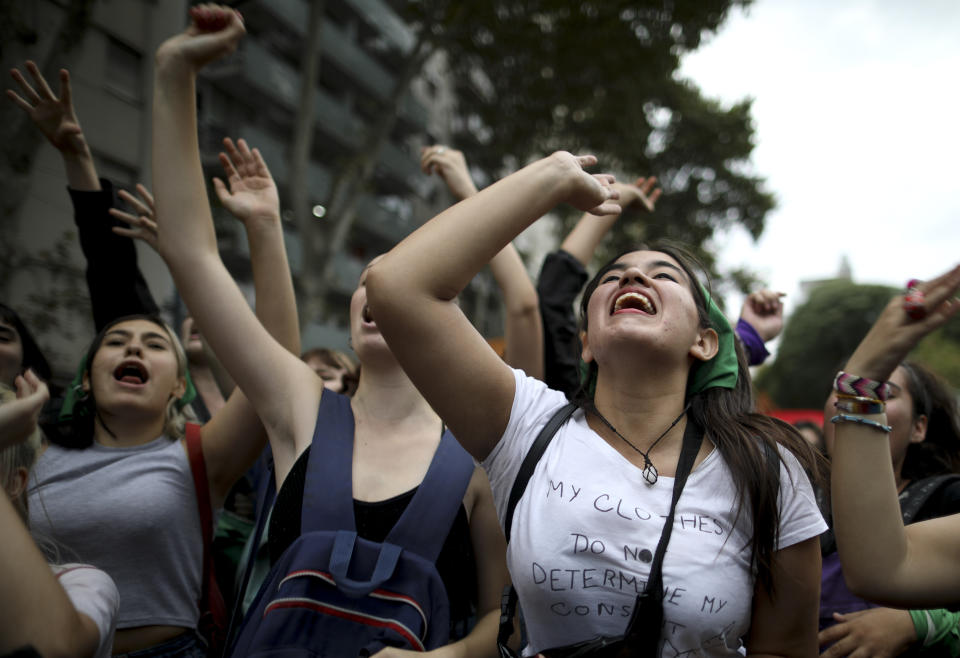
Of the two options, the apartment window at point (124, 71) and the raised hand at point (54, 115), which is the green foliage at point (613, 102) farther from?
the raised hand at point (54, 115)

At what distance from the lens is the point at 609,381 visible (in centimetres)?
210

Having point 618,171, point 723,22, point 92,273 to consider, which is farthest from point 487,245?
point 618,171

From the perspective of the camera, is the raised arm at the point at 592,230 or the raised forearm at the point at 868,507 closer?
the raised forearm at the point at 868,507

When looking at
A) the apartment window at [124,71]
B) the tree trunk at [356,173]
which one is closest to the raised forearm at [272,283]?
the tree trunk at [356,173]

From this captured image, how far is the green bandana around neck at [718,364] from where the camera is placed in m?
2.13

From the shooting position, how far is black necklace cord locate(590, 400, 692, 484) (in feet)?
5.99

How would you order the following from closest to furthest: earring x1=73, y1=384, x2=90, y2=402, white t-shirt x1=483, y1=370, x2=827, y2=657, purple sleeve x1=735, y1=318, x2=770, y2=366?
1. white t-shirt x1=483, y1=370, x2=827, y2=657
2. earring x1=73, y1=384, x2=90, y2=402
3. purple sleeve x1=735, y1=318, x2=770, y2=366

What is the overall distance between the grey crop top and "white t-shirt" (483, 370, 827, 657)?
112cm

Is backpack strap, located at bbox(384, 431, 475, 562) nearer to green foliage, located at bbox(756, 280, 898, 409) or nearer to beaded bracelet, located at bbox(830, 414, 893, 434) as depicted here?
beaded bracelet, located at bbox(830, 414, 893, 434)

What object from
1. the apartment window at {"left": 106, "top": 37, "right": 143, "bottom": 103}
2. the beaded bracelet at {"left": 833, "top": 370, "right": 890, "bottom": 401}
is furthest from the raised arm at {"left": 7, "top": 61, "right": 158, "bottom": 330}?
the apartment window at {"left": 106, "top": 37, "right": 143, "bottom": 103}

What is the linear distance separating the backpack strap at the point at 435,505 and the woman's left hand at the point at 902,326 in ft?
3.42

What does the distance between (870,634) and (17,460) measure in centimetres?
222

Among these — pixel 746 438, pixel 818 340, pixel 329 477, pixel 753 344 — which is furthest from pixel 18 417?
pixel 818 340

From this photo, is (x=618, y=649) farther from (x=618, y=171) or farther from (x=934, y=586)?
(x=618, y=171)
